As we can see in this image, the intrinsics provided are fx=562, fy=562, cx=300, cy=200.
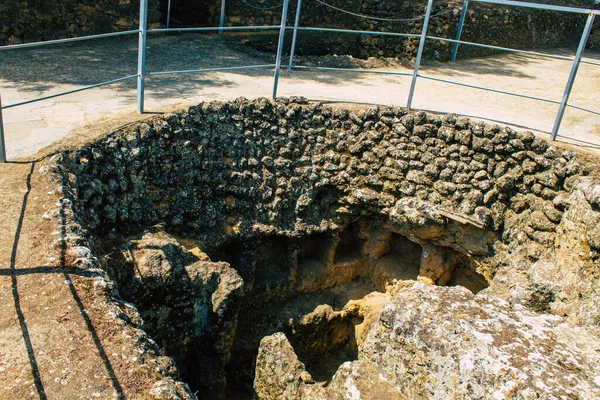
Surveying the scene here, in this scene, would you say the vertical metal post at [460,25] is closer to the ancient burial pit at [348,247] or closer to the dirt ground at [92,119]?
the dirt ground at [92,119]

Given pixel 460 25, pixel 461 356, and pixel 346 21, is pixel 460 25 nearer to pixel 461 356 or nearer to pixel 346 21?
pixel 346 21

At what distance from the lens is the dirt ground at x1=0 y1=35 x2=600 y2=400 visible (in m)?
2.72

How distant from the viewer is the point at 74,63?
Answer: 6.67 meters

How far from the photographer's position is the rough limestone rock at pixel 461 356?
3387 millimetres

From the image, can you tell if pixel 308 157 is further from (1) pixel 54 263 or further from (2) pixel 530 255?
(1) pixel 54 263

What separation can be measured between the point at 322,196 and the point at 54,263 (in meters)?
3.53

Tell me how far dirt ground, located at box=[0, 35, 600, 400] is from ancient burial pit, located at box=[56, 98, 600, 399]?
44 centimetres

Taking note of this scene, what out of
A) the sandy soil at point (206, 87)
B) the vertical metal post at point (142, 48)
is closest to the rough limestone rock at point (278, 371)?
the sandy soil at point (206, 87)

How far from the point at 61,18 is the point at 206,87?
246 centimetres

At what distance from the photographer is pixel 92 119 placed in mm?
5258

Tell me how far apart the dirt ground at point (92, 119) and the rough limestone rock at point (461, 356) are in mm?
1801

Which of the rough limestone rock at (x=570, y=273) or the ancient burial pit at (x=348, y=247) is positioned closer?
the ancient burial pit at (x=348, y=247)

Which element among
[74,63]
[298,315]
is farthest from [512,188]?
[74,63]

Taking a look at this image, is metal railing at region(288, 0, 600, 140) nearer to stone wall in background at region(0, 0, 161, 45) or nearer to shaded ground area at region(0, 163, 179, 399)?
stone wall in background at region(0, 0, 161, 45)
